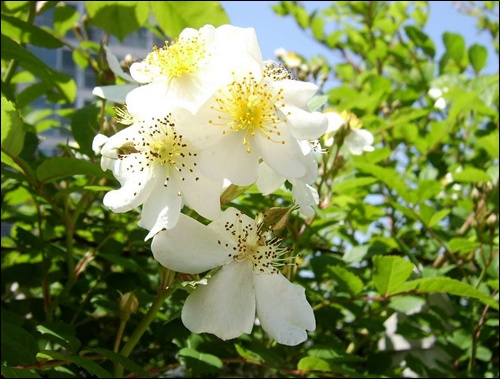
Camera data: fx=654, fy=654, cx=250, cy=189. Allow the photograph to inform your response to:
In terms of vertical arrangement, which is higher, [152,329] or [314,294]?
[314,294]

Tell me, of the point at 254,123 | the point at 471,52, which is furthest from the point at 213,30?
the point at 471,52

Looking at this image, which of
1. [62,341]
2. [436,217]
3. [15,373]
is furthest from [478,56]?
[15,373]

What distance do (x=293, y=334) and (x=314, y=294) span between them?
1.46 ft

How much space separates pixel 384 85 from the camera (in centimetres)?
184

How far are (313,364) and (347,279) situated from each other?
0.19 m

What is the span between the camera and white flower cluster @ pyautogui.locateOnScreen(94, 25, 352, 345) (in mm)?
724

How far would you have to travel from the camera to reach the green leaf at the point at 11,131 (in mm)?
880

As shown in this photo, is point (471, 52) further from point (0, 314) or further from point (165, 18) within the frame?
point (0, 314)

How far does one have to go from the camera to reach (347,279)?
120 centimetres

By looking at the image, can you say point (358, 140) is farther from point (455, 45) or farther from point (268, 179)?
point (455, 45)

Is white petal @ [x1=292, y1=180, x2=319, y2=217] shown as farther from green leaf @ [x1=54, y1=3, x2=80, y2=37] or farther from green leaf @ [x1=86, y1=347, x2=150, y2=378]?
green leaf @ [x1=54, y1=3, x2=80, y2=37]

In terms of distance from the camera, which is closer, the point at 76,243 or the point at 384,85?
the point at 76,243

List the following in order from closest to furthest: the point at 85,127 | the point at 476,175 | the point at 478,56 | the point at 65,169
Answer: the point at 65,169, the point at 85,127, the point at 476,175, the point at 478,56

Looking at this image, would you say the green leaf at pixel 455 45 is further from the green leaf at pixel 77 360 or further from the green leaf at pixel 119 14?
the green leaf at pixel 77 360
